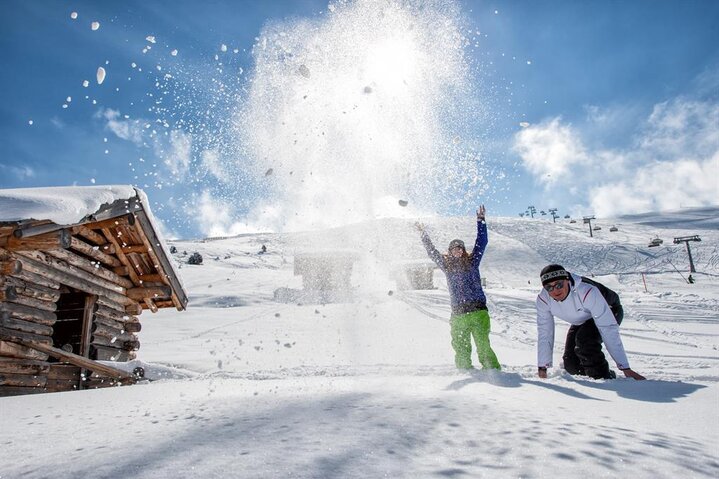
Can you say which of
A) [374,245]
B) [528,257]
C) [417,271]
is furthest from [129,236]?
[374,245]

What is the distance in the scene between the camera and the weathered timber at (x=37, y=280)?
616 cm

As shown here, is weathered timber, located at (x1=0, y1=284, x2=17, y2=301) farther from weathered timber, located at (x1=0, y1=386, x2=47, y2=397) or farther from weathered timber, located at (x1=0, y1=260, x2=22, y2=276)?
weathered timber, located at (x1=0, y1=386, x2=47, y2=397)

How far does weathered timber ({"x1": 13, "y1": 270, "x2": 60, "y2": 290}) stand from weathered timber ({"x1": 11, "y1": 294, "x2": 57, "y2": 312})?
24 cm

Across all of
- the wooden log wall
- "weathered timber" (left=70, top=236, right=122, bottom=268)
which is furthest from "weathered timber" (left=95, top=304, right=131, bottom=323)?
"weathered timber" (left=70, top=236, right=122, bottom=268)

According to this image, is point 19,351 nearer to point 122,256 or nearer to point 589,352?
point 122,256

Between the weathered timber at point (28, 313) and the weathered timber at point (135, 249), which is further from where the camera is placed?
the weathered timber at point (135, 249)

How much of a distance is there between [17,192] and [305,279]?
26162mm

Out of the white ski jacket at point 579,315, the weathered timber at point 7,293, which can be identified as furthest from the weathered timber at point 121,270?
the white ski jacket at point 579,315

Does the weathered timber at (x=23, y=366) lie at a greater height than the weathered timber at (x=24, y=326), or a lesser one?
lesser

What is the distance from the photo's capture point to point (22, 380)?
6.12m

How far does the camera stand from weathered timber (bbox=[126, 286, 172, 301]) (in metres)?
8.88

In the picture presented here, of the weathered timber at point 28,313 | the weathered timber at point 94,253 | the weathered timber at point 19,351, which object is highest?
the weathered timber at point 94,253

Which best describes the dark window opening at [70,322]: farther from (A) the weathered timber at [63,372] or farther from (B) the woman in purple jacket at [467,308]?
(B) the woman in purple jacket at [467,308]

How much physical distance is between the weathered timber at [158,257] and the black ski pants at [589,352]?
6.83 meters
